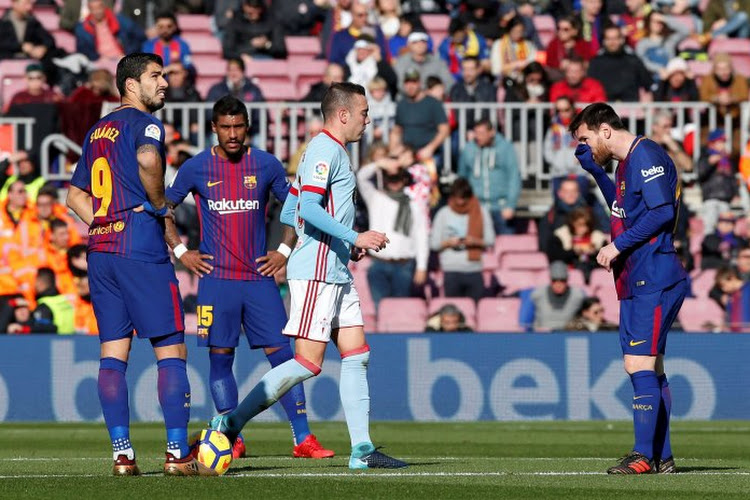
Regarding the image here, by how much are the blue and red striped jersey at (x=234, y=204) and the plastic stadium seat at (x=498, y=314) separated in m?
6.36

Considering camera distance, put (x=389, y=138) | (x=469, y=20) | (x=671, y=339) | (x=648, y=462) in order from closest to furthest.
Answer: (x=648, y=462) → (x=671, y=339) → (x=389, y=138) → (x=469, y=20)

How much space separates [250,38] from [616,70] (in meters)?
5.19

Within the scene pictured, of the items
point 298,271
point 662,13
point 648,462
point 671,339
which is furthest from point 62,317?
point 662,13

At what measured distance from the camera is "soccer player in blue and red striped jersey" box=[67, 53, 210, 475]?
8914 millimetres

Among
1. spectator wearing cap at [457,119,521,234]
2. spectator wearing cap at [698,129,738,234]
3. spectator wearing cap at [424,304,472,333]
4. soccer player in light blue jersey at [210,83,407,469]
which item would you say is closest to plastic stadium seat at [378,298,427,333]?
spectator wearing cap at [424,304,472,333]

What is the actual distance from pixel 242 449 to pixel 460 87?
1057cm

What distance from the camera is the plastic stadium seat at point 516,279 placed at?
743 inches

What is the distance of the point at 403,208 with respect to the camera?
61.8 feet

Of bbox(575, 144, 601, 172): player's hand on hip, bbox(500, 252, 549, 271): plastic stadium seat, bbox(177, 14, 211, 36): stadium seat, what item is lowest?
bbox(500, 252, 549, 271): plastic stadium seat

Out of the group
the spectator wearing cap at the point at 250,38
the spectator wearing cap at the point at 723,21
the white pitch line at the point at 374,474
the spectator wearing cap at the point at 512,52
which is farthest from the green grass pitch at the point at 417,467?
the spectator wearing cap at the point at 723,21

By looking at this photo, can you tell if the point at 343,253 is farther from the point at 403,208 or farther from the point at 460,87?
the point at 460,87

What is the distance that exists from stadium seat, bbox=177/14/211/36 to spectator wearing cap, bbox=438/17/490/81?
3.64 meters

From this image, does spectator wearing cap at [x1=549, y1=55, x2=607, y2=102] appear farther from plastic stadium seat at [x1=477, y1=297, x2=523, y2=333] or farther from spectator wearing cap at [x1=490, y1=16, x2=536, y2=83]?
plastic stadium seat at [x1=477, y1=297, x2=523, y2=333]

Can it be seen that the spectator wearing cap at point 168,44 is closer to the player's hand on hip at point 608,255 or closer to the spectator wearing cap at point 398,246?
the spectator wearing cap at point 398,246
